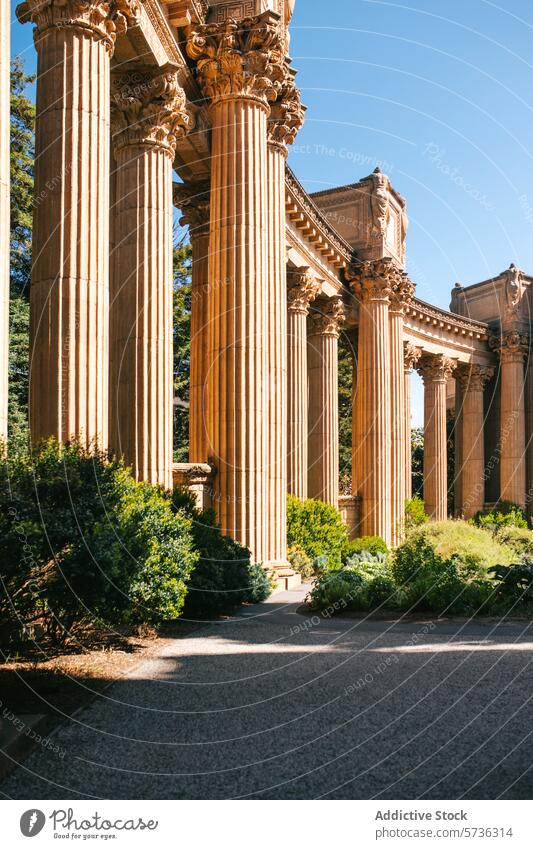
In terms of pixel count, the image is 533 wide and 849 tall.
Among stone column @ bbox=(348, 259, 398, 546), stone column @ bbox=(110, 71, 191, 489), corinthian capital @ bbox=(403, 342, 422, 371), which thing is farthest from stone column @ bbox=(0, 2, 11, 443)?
corinthian capital @ bbox=(403, 342, 422, 371)

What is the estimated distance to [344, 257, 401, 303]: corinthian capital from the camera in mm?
58625

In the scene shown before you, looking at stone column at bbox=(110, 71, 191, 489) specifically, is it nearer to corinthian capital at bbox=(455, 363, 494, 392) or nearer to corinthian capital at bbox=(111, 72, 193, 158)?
corinthian capital at bbox=(111, 72, 193, 158)

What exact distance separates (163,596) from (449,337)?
64189 millimetres

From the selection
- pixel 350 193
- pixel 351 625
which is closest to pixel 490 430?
pixel 350 193

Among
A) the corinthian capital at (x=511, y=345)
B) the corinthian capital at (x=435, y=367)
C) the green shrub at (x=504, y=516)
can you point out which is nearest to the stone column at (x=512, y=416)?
the corinthian capital at (x=511, y=345)

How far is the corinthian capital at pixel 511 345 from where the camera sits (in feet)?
267

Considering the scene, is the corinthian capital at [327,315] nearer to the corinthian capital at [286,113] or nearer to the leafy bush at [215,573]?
the corinthian capital at [286,113]

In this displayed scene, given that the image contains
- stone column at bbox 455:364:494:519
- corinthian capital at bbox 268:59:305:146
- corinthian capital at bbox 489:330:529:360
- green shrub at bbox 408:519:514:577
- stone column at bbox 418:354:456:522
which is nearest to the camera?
green shrub at bbox 408:519:514:577

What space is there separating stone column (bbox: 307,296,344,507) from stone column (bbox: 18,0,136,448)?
35.3 meters

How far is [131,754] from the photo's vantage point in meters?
11.1

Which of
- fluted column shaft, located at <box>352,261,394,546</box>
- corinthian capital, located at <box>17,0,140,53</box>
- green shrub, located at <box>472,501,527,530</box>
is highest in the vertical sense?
corinthian capital, located at <box>17,0,140,53</box>

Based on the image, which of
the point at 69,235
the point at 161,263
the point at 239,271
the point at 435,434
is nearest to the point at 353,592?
the point at 161,263

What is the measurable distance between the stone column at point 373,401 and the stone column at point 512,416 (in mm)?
26727

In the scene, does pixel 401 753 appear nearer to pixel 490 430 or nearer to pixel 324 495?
pixel 324 495
